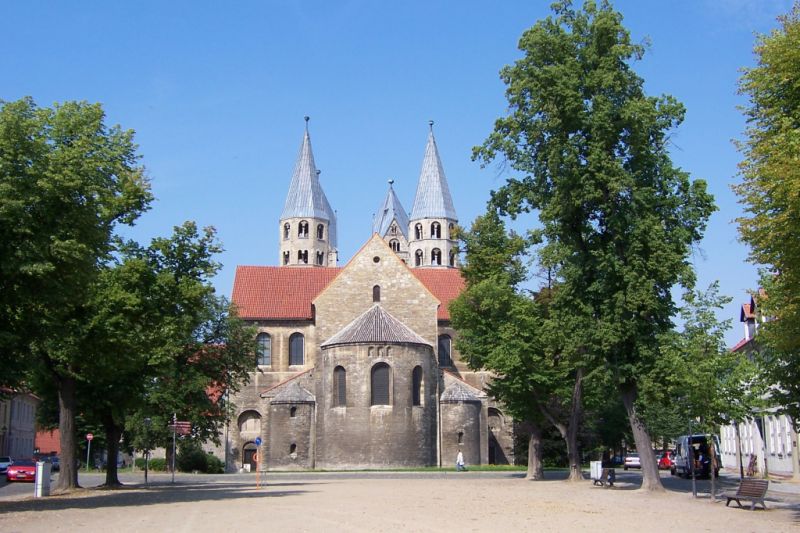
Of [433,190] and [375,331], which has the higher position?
[433,190]

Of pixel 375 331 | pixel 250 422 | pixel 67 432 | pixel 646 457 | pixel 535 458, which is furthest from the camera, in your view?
pixel 250 422

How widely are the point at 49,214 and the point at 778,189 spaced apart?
17.5 metres

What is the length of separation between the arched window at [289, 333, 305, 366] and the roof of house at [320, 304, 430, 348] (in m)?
5.66

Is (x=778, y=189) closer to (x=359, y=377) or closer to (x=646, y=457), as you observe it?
(x=646, y=457)

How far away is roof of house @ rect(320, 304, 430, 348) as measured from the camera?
55.4m

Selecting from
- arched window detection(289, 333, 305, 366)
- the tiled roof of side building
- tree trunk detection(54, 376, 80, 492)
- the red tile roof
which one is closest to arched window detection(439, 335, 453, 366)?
the red tile roof

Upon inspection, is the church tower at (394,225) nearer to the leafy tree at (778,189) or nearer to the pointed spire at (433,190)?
the pointed spire at (433,190)

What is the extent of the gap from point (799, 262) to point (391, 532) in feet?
32.7

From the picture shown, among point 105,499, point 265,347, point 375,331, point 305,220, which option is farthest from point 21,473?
point 305,220

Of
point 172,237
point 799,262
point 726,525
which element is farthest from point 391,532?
point 172,237

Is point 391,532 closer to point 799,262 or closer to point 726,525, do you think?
point 726,525

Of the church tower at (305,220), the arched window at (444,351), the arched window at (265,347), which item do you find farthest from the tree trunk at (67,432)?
the church tower at (305,220)

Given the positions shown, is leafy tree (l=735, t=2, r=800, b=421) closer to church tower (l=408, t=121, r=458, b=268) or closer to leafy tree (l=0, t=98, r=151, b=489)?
leafy tree (l=0, t=98, r=151, b=489)

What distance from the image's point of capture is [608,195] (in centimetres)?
3086
